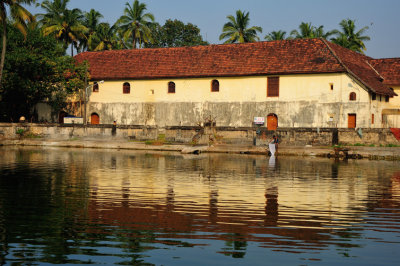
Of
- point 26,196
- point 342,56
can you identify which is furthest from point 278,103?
point 26,196

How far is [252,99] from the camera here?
1596 inches

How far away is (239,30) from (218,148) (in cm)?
2802

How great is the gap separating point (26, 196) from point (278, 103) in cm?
2918

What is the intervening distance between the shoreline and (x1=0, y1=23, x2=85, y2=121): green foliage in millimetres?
6929

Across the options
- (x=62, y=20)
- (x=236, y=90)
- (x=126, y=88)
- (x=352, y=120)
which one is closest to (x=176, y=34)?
(x=62, y=20)

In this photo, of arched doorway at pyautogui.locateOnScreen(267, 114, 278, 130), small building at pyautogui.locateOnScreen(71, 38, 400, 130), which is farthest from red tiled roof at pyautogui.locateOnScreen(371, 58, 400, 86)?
arched doorway at pyautogui.locateOnScreen(267, 114, 278, 130)

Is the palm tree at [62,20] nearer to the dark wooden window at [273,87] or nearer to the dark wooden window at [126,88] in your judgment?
the dark wooden window at [126,88]

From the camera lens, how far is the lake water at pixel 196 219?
24.5 feet

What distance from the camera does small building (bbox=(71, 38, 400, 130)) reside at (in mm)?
38031

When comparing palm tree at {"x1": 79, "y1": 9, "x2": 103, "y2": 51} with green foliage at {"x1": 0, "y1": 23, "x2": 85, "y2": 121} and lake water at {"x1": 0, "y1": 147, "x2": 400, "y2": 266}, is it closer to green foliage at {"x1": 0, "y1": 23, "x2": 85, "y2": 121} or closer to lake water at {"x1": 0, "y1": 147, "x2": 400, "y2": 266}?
green foliage at {"x1": 0, "y1": 23, "x2": 85, "y2": 121}

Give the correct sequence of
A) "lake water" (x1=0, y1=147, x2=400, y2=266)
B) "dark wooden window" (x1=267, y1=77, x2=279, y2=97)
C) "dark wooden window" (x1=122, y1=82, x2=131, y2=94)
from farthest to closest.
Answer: "dark wooden window" (x1=122, y1=82, x2=131, y2=94) → "dark wooden window" (x1=267, y1=77, x2=279, y2=97) → "lake water" (x1=0, y1=147, x2=400, y2=266)

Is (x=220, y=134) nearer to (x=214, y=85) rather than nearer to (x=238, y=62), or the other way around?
(x=214, y=85)

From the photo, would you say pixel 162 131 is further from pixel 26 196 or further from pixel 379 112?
pixel 26 196

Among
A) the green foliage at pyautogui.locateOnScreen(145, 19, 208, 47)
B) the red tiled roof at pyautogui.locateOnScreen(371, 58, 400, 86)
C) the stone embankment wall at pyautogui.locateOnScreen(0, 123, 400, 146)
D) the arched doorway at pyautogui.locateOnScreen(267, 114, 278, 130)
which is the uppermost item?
the green foliage at pyautogui.locateOnScreen(145, 19, 208, 47)
